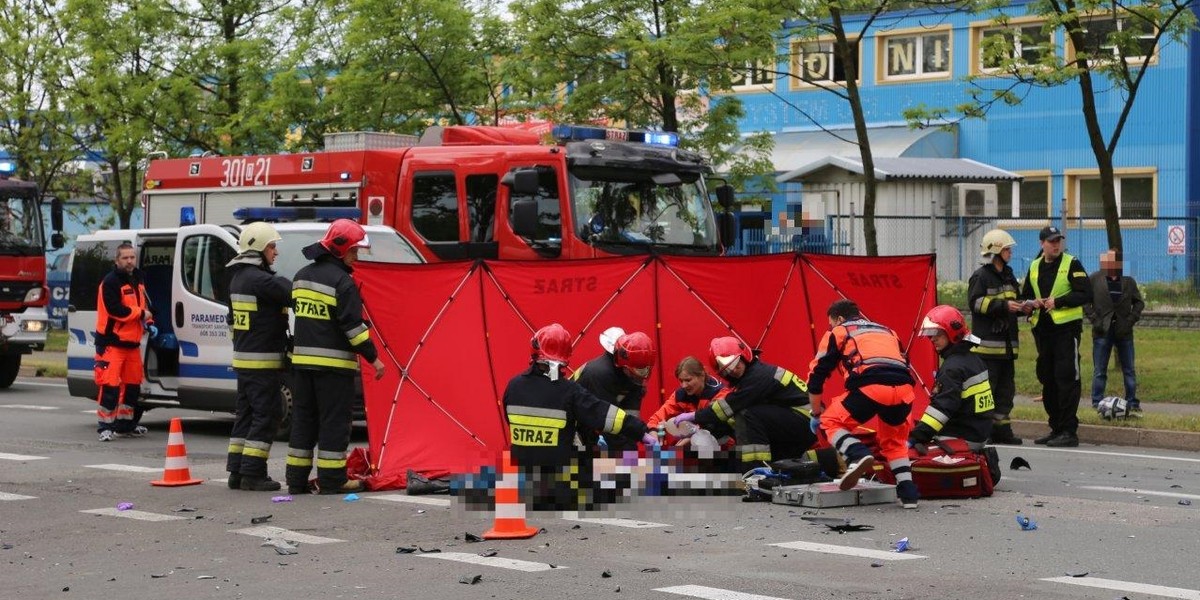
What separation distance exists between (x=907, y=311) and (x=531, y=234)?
12.7 feet

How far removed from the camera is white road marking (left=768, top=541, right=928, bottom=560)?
848cm

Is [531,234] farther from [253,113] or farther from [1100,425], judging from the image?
[253,113]

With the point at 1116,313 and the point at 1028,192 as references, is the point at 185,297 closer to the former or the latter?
the point at 1116,313

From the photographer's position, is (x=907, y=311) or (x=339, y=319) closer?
(x=339, y=319)

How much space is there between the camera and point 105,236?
1634 cm

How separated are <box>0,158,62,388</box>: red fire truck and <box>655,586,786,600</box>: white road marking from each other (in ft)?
51.9

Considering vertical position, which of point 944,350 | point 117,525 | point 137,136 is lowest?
point 117,525

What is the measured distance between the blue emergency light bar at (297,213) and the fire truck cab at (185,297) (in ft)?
1.02

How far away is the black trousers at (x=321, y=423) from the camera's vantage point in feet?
36.6

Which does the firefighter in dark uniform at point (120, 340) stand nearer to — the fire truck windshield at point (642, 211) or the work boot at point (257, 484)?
the work boot at point (257, 484)

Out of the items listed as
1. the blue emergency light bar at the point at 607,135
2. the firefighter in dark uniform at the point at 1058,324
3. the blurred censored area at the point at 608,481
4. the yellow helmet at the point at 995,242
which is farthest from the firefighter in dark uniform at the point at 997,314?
the blurred censored area at the point at 608,481

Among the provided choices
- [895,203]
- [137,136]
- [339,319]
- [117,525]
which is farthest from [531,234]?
[895,203]

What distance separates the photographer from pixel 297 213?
648 inches

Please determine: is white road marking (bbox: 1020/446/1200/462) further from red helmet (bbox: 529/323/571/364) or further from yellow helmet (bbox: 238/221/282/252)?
yellow helmet (bbox: 238/221/282/252)
